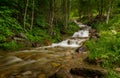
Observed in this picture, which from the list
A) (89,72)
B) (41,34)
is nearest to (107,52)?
(89,72)

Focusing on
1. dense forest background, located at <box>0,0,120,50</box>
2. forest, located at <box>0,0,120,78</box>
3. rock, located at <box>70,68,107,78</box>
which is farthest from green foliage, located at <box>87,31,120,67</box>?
dense forest background, located at <box>0,0,120,50</box>

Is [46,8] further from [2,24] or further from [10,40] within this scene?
[10,40]

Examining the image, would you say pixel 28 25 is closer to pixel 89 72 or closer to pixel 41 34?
pixel 41 34

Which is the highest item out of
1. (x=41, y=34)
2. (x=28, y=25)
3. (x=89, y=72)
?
(x=28, y=25)

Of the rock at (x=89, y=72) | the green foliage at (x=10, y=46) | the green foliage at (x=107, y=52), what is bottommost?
the green foliage at (x=10, y=46)

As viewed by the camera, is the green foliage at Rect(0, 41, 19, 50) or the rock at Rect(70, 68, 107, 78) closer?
the rock at Rect(70, 68, 107, 78)

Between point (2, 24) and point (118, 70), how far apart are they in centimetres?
1219

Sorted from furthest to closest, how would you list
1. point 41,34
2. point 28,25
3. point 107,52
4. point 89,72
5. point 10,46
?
point 28,25
point 41,34
point 10,46
point 107,52
point 89,72

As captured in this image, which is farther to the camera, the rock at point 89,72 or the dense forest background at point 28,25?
the dense forest background at point 28,25

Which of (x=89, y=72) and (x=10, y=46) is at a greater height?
(x=89, y=72)

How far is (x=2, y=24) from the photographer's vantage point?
17.7 meters

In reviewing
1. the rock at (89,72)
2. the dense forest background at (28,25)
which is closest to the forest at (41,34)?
the dense forest background at (28,25)

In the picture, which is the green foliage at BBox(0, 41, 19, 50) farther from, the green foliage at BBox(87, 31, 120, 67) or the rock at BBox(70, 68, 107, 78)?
the rock at BBox(70, 68, 107, 78)

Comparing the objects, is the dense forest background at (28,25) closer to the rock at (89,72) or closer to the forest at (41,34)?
the forest at (41,34)
